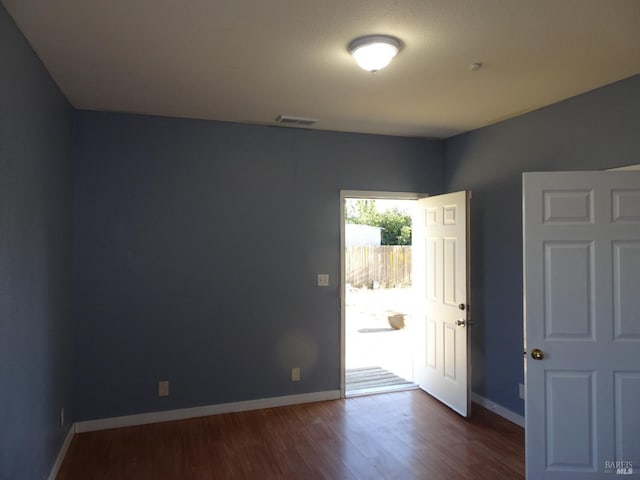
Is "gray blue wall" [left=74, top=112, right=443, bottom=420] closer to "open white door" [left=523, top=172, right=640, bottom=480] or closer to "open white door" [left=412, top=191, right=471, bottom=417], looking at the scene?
"open white door" [left=412, top=191, right=471, bottom=417]

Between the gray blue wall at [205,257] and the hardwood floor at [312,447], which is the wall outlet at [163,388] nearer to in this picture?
the gray blue wall at [205,257]

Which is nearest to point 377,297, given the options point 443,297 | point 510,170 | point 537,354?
point 443,297

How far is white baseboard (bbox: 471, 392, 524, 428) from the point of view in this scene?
3625 millimetres

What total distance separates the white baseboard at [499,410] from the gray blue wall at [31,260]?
352 cm

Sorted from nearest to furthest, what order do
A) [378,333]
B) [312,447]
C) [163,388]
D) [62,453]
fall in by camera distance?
[62,453], [312,447], [163,388], [378,333]

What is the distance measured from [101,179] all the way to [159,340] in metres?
1.44

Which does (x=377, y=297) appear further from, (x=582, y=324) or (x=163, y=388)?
(x=582, y=324)

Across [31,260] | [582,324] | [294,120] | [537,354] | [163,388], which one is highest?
[294,120]

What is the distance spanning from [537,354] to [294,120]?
2620mm

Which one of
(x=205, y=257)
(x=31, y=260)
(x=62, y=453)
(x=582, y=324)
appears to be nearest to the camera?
(x=31, y=260)

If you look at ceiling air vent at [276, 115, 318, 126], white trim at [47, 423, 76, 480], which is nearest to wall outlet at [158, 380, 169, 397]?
white trim at [47, 423, 76, 480]

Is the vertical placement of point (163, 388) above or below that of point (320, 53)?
below

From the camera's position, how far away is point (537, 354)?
257 cm

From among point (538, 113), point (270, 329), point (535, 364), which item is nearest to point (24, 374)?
point (270, 329)
